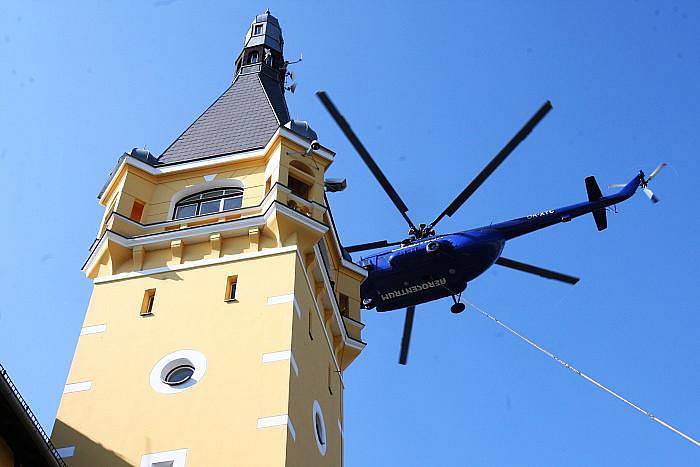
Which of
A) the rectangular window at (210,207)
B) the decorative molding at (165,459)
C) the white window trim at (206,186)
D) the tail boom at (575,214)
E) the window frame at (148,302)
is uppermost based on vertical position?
the tail boom at (575,214)

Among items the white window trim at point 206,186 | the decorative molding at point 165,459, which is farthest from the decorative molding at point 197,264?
the decorative molding at point 165,459

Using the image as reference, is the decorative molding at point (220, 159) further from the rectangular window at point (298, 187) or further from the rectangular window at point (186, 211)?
the rectangular window at point (186, 211)

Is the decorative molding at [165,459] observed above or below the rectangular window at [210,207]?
below

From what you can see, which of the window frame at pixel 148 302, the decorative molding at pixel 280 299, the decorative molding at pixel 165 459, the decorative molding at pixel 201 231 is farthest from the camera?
the decorative molding at pixel 201 231

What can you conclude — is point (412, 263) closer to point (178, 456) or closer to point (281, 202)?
point (281, 202)

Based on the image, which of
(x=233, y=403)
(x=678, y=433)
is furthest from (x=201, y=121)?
(x=678, y=433)

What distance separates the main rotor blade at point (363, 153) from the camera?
25859 millimetres

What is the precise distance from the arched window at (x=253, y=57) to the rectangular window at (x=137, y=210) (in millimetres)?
12169

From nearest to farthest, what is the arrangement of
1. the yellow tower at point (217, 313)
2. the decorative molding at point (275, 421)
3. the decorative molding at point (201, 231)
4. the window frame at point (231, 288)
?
1. the decorative molding at point (275, 421)
2. the yellow tower at point (217, 313)
3. the window frame at point (231, 288)
4. the decorative molding at point (201, 231)

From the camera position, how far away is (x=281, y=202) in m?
21.5

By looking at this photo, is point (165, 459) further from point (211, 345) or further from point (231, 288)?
point (231, 288)

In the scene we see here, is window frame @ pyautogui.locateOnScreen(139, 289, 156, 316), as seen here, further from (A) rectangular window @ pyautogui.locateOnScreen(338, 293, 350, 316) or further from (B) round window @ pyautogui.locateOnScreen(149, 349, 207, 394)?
(A) rectangular window @ pyautogui.locateOnScreen(338, 293, 350, 316)

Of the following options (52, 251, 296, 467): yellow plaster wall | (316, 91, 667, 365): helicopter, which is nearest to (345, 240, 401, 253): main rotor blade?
(316, 91, 667, 365): helicopter

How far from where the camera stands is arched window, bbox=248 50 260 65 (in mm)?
34484
